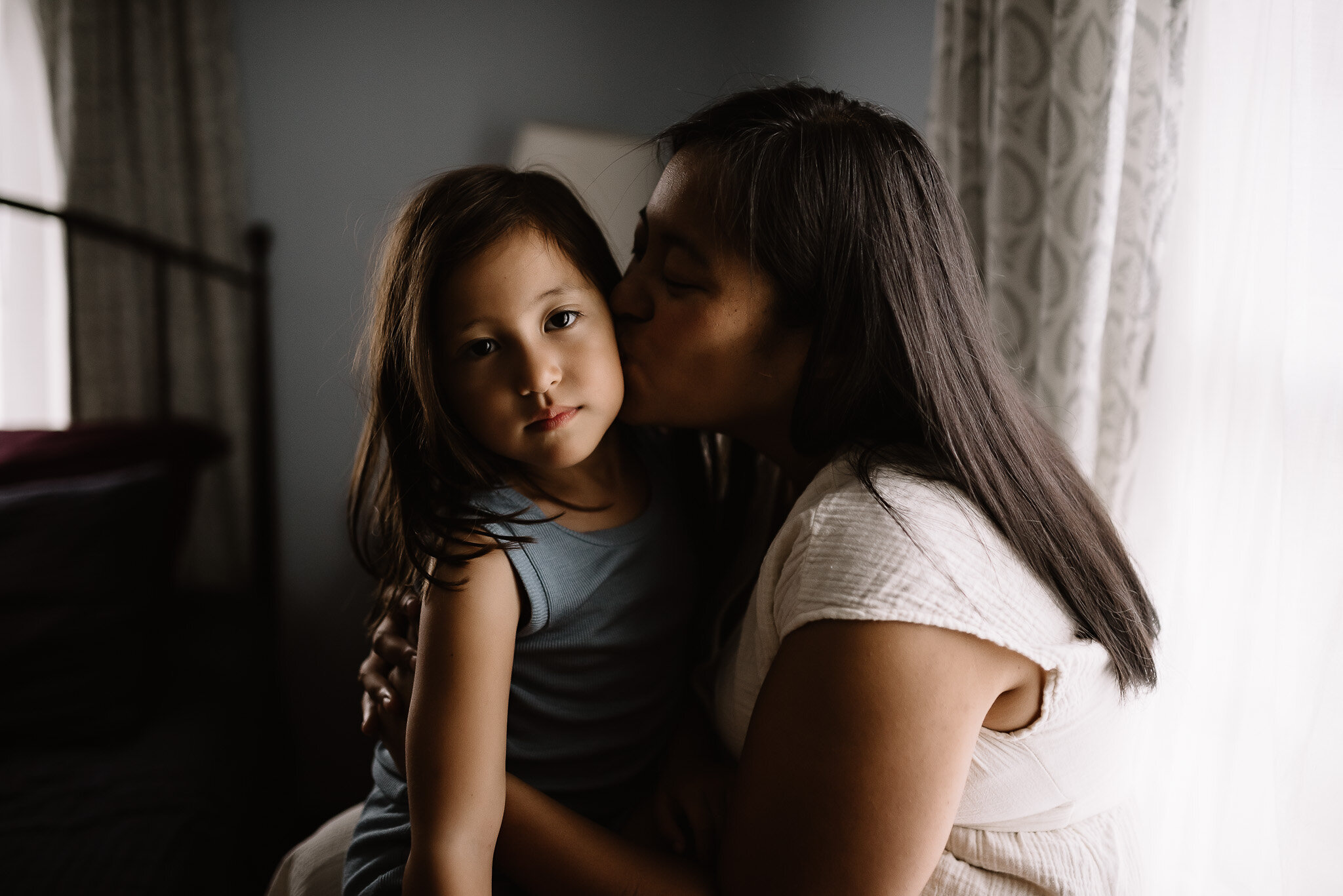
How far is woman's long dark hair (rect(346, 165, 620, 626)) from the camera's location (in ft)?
2.79

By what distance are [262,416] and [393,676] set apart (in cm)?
157

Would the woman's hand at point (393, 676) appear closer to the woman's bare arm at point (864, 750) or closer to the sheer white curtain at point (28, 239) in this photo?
the woman's bare arm at point (864, 750)

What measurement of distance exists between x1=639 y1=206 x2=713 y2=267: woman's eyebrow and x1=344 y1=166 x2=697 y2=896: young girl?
0.11 metres

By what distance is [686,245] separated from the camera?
837mm

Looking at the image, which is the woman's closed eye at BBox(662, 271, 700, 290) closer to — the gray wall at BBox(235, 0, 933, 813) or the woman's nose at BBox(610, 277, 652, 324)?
the woman's nose at BBox(610, 277, 652, 324)

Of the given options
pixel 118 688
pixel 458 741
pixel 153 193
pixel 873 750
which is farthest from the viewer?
pixel 153 193

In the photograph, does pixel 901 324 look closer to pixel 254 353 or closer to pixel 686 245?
pixel 686 245

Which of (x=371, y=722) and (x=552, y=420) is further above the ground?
(x=552, y=420)

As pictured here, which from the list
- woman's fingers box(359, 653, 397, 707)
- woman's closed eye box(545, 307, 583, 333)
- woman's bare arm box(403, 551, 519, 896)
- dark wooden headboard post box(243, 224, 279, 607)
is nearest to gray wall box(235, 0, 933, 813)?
dark wooden headboard post box(243, 224, 279, 607)

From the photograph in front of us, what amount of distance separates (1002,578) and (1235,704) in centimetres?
59

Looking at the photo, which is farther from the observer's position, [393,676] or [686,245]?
[393,676]

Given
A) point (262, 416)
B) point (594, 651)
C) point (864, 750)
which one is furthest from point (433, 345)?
point (262, 416)

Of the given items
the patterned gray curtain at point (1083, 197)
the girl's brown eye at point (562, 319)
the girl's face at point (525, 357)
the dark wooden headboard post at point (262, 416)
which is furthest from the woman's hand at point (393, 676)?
the dark wooden headboard post at point (262, 416)

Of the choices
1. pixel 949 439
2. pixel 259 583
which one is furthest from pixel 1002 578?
pixel 259 583
